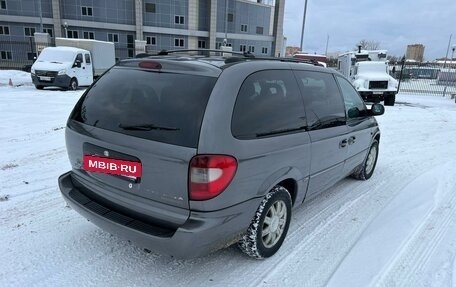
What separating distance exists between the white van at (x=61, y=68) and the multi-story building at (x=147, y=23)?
19613 mm

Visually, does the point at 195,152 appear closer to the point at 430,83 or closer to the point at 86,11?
the point at 430,83

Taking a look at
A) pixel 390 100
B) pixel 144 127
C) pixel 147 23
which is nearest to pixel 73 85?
pixel 390 100

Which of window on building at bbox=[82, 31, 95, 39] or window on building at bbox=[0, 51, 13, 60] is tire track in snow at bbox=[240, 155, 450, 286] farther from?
window on building at bbox=[0, 51, 13, 60]

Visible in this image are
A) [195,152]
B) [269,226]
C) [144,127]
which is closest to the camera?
[195,152]

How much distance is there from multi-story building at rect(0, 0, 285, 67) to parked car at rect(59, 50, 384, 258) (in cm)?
3640

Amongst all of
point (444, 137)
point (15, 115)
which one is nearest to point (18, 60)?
point (15, 115)

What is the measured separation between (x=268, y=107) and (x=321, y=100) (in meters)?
1.04

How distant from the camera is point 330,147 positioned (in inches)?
152

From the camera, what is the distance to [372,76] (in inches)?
718

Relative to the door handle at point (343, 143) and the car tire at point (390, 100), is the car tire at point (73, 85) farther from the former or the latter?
the door handle at point (343, 143)

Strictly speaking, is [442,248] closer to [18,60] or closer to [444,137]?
[444,137]

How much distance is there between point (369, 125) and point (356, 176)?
830mm

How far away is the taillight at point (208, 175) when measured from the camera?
2.44 m

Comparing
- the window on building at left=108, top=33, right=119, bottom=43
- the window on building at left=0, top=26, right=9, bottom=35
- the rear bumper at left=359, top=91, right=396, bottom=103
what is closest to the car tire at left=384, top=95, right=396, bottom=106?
the rear bumper at left=359, top=91, right=396, bottom=103
